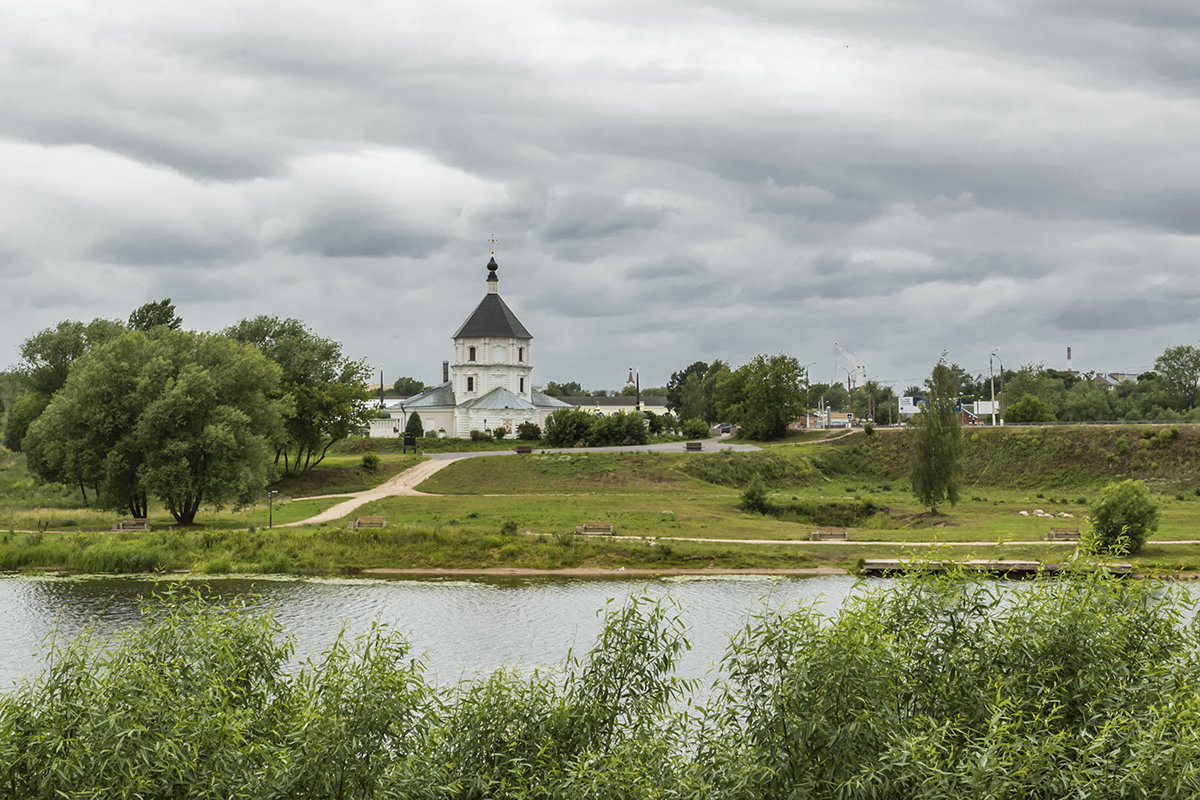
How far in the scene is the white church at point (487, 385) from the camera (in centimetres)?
9631

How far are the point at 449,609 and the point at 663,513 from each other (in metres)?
21.4

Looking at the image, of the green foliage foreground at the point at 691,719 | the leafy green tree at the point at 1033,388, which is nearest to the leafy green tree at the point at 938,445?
the green foliage foreground at the point at 691,719

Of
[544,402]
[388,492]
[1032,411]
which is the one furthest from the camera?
[544,402]

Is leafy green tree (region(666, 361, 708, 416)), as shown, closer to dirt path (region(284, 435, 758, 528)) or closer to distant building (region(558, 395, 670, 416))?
distant building (region(558, 395, 670, 416))

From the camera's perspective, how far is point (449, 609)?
33.8 m

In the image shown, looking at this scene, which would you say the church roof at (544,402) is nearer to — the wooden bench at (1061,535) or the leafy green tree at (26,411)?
the leafy green tree at (26,411)

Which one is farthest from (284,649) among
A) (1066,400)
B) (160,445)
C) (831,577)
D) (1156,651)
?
(1066,400)

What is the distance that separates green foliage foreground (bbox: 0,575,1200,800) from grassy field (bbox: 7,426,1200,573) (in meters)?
2.61

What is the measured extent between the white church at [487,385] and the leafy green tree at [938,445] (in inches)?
1880

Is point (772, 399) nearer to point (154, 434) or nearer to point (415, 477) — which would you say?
point (415, 477)

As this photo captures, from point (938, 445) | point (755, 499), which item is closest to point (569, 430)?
point (755, 499)

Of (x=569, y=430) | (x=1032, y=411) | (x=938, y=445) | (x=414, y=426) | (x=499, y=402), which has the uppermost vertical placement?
(x=499, y=402)

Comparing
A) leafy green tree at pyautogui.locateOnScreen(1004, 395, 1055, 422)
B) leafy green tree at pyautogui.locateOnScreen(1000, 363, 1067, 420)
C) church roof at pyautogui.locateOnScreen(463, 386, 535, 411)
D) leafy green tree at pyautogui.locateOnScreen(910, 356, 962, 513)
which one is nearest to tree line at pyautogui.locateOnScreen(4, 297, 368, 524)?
leafy green tree at pyautogui.locateOnScreen(910, 356, 962, 513)

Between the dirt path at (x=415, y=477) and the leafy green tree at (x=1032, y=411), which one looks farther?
the leafy green tree at (x=1032, y=411)
